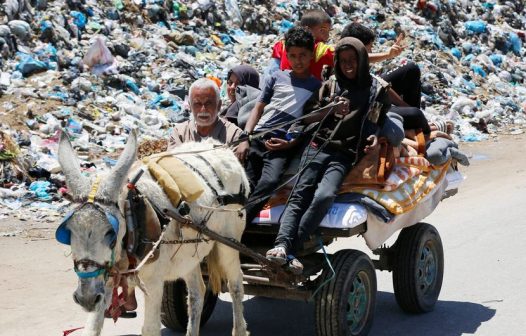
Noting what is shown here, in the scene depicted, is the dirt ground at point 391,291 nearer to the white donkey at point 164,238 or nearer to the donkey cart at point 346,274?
the donkey cart at point 346,274

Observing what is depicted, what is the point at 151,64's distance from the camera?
1344 cm

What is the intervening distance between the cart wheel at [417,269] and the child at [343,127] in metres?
0.95

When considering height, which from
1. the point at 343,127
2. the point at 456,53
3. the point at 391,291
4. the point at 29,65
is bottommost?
the point at 391,291

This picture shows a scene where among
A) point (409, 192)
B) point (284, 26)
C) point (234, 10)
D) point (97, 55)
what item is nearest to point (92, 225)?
point (409, 192)

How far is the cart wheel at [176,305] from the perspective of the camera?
6176 mm

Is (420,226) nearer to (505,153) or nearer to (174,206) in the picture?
(174,206)

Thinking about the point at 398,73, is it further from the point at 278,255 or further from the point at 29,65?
the point at 29,65

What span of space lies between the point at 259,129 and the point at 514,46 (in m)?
15.5

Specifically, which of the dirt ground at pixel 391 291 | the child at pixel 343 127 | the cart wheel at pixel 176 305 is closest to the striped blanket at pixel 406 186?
the child at pixel 343 127

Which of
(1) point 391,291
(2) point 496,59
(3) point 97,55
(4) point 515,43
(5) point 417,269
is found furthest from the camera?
(4) point 515,43

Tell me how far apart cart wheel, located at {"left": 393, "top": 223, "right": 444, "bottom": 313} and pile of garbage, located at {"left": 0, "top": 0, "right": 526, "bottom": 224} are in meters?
4.69

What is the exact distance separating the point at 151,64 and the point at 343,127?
8108mm

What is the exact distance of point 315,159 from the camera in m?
5.79

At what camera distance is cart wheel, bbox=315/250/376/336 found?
17.8 feet
